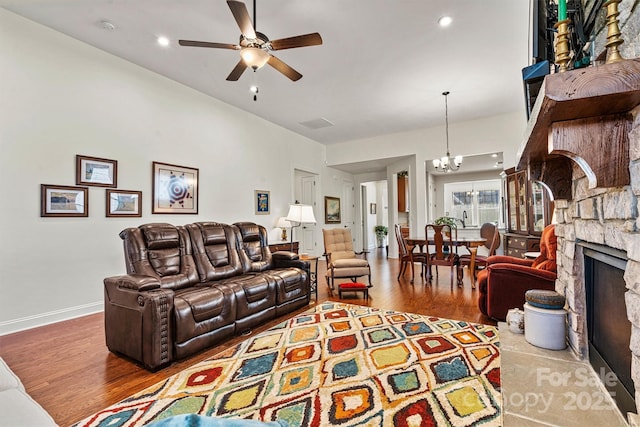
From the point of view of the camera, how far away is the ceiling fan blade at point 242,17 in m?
2.06

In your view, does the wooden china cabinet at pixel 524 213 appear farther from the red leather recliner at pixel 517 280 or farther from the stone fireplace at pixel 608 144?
the stone fireplace at pixel 608 144

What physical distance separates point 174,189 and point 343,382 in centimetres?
365

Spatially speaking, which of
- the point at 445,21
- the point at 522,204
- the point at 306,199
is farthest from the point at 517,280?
the point at 306,199

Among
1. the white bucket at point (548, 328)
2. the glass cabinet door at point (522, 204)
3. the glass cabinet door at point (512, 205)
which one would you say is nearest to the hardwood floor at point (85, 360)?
the white bucket at point (548, 328)

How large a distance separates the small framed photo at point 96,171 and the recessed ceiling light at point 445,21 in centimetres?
407

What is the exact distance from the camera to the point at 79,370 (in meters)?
2.16

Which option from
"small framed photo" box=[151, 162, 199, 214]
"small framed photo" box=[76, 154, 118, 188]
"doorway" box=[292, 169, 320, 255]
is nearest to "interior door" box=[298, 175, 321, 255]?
"doorway" box=[292, 169, 320, 255]

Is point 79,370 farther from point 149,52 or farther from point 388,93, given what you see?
point 388,93

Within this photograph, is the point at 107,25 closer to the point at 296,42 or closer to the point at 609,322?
the point at 296,42

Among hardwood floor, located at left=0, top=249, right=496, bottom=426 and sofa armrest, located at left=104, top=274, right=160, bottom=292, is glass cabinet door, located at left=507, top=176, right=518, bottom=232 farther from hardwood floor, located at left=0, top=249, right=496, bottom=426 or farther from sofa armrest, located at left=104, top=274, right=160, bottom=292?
sofa armrest, located at left=104, top=274, right=160, bottom=292

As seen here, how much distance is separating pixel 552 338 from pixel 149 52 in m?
4.82

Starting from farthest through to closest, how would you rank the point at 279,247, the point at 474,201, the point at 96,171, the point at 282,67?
the point at 474,201
the point at 279,247
the point at 96,171
the point at 282,67

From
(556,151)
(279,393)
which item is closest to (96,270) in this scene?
(279,393)

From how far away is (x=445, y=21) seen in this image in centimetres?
306
